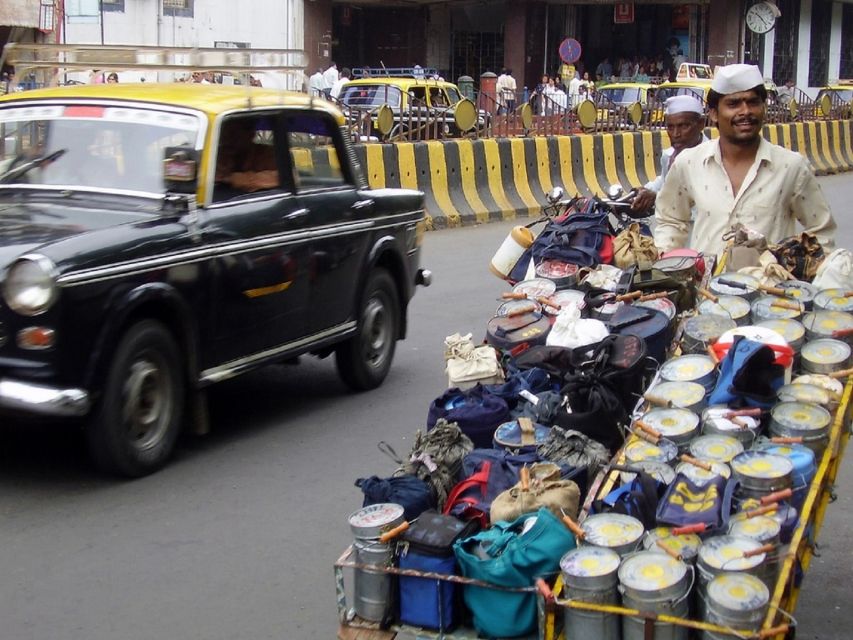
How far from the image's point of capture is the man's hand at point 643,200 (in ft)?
26.8

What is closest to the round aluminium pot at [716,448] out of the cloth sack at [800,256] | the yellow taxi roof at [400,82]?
the cloth sack at [800,256]

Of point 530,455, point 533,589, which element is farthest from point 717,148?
point 533,589

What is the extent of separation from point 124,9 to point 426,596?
30.2 meters

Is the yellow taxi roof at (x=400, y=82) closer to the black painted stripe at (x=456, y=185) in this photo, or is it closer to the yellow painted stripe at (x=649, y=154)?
the yellow painted stripe at (x=649, y=154)

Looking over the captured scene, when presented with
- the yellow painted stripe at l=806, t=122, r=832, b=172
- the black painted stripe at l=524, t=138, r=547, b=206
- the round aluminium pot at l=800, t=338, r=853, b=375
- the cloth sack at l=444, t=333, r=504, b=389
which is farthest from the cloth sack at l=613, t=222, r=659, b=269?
the yellow painted stripe at l=806, t=122, r=832, b=172

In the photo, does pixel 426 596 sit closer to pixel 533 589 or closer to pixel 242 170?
pixel 533 589

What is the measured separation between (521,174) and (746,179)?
481 inches

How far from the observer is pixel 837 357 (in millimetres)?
4461

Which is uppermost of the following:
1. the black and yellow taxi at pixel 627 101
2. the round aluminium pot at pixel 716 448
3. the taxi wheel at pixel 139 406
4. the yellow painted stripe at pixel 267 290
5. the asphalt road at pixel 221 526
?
the black and yellow taxi at pixel 627 101

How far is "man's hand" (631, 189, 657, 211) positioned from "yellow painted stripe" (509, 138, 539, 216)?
9.22 m

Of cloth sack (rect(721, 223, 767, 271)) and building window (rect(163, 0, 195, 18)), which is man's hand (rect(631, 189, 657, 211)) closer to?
cloth sack (rect(721, 223, 767, 271))

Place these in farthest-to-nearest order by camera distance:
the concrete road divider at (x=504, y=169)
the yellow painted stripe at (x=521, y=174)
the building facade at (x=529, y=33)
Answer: the building facade at (x=529, y=33) → the yellow painted stripe at (x=521, y=174) → the concrete road divider at (x=504, y=169)

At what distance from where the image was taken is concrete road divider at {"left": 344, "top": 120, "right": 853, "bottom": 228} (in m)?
15.5

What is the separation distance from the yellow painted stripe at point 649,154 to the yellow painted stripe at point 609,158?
1.14 metres
